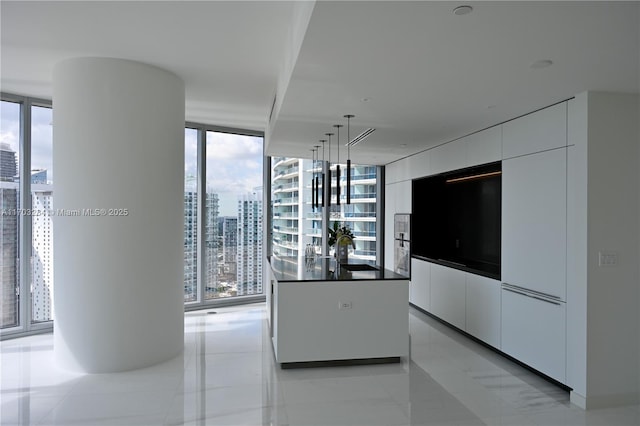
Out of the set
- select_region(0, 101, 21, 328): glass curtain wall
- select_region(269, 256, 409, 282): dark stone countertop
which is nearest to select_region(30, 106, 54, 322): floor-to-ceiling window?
select_region(0, 101, 21, 328): glass curtain wall

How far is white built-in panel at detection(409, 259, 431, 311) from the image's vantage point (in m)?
6.34

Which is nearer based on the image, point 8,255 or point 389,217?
point 8,255

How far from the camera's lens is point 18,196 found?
17.5ft

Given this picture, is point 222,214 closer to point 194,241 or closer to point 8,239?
point 194,241

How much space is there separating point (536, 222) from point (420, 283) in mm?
2774

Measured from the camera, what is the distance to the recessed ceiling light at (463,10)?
2.07 meters

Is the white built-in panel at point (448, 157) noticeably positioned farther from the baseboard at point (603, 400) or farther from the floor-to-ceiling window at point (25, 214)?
the floor-to-ceiling window at point (25, 214)

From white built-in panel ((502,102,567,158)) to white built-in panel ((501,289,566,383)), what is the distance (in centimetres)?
141

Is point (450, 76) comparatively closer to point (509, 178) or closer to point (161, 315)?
point (509, 178)

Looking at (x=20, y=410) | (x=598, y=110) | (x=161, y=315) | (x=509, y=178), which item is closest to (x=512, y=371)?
(x=509, y=178)

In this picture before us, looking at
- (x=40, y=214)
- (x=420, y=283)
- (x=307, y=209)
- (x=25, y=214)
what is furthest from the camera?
(x=307, y=209)

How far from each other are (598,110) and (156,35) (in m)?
3.57

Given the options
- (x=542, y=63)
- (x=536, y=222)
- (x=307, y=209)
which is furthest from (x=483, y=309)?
(x=307, y=209)

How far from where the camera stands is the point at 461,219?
619 cm
